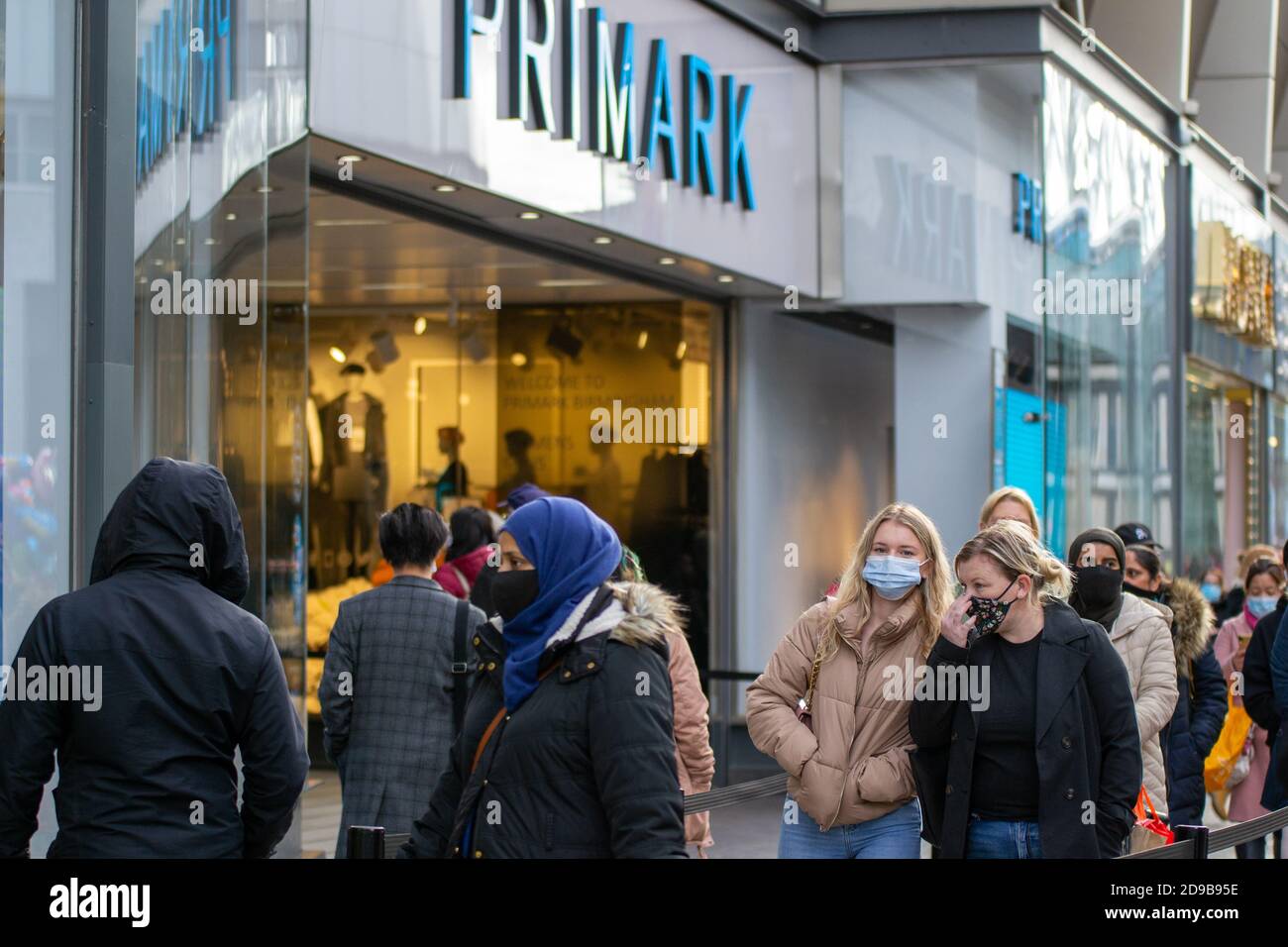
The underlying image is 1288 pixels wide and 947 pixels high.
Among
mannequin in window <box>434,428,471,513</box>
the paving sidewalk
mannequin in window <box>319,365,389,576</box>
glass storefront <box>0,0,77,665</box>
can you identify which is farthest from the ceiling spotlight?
glass storefront <box>0,0,77,665</box>

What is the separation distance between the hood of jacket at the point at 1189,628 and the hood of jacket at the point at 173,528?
4444 millimetres

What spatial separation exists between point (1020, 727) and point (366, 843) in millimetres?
1766

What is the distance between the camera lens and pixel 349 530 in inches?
579

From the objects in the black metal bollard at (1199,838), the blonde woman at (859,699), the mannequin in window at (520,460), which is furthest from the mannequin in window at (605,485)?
the black metal bollard at (1199,838)

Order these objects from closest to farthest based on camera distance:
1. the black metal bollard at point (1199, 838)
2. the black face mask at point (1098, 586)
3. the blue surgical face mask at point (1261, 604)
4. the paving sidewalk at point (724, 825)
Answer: the black metal bollard at point (1199, 838)
the black face mask at point (1098, 586)
the blue surgical face mask at point (1261, 604)
the paving sidewalk at point (724, 825)

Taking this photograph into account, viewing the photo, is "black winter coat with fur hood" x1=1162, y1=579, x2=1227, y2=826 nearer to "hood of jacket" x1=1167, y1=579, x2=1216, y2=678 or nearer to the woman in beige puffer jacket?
"hood of jacket" x1=1167, y1=579, x2=1216, y2=678

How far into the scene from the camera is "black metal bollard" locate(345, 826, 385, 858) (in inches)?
165

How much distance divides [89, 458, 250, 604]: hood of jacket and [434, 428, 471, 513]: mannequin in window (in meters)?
11.0

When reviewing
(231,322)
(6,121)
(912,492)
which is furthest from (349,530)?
(6,121)

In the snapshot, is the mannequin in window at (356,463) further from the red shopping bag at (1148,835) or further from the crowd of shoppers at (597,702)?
the red shopping bag at (1148,835)

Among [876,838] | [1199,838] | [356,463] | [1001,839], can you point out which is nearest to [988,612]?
[1001,839]

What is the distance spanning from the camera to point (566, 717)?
3.42 m

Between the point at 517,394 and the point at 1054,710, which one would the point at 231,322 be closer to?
the point at 1054,710

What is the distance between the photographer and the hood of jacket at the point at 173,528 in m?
3.82
